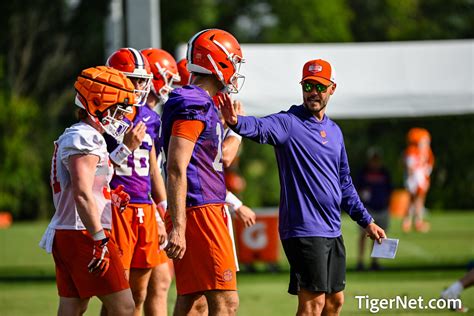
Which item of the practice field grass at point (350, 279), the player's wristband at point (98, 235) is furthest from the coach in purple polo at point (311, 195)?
the practice field grass at point (350, 279)

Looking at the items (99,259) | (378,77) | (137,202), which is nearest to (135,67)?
(137,202)

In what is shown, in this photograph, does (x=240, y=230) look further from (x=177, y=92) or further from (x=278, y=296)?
(x=177, y=92)

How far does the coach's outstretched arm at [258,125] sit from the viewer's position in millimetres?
6672

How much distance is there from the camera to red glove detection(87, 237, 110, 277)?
643 centimetres

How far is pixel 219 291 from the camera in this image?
6707 millimetres

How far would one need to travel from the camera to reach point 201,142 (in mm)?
6750

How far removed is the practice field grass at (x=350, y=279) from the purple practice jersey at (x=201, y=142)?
422 centimetres

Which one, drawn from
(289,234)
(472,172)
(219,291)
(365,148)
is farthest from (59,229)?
(365,148)

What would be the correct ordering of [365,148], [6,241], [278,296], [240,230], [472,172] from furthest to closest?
[365,148], [472,172], [6,241], [240,230], [278,296]

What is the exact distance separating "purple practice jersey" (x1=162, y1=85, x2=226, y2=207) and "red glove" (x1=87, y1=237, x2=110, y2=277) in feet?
Answer: 2.16

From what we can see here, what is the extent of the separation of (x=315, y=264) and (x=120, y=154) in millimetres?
1556

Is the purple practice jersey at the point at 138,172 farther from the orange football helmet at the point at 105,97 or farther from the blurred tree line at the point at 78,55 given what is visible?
the blurred tree line at the point at 78,55

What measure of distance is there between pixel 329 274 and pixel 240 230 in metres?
8.18

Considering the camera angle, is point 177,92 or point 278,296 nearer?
point 177,92
